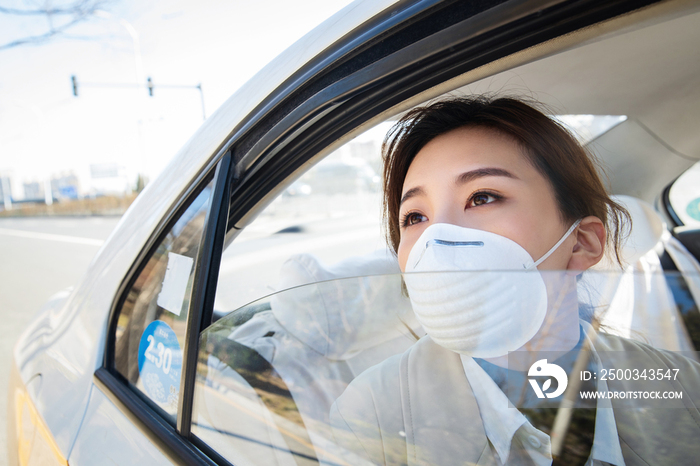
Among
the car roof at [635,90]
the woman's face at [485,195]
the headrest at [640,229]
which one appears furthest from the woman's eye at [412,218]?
the headrest at [640,229]

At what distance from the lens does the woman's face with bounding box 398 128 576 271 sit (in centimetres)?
101

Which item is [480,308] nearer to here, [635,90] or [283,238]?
[635,90]

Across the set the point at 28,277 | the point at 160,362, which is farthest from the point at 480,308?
the point at 28,277

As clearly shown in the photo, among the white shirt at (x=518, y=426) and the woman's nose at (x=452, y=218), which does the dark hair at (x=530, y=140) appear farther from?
the white shirt at (x=518, y=426)

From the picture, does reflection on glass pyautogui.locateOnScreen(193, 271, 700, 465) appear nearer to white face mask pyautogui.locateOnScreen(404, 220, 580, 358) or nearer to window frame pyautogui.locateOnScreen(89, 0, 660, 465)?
white face mask pyautogui.locateOnScreen(404, 220, 580, 358)

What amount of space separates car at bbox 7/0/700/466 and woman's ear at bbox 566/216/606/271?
0.22 meters

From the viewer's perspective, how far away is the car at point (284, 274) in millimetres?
720

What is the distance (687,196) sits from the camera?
8.32ft

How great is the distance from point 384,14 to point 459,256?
49 cm

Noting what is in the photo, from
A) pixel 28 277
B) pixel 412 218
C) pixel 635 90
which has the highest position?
pixel 635 90

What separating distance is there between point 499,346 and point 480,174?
0.52m

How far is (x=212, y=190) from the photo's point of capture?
1.08 meters

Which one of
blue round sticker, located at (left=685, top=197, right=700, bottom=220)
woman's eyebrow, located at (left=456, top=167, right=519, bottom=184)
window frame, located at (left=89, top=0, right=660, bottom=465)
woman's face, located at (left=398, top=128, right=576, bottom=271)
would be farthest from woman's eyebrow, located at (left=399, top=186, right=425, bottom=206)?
blue round sticker, located at (left=685, top=197, right=700, bottom=220)

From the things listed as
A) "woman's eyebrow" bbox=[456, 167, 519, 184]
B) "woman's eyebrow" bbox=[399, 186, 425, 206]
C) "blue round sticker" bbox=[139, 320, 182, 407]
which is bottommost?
"blue round sticker" bbox=[139, 320, 182, 407]
